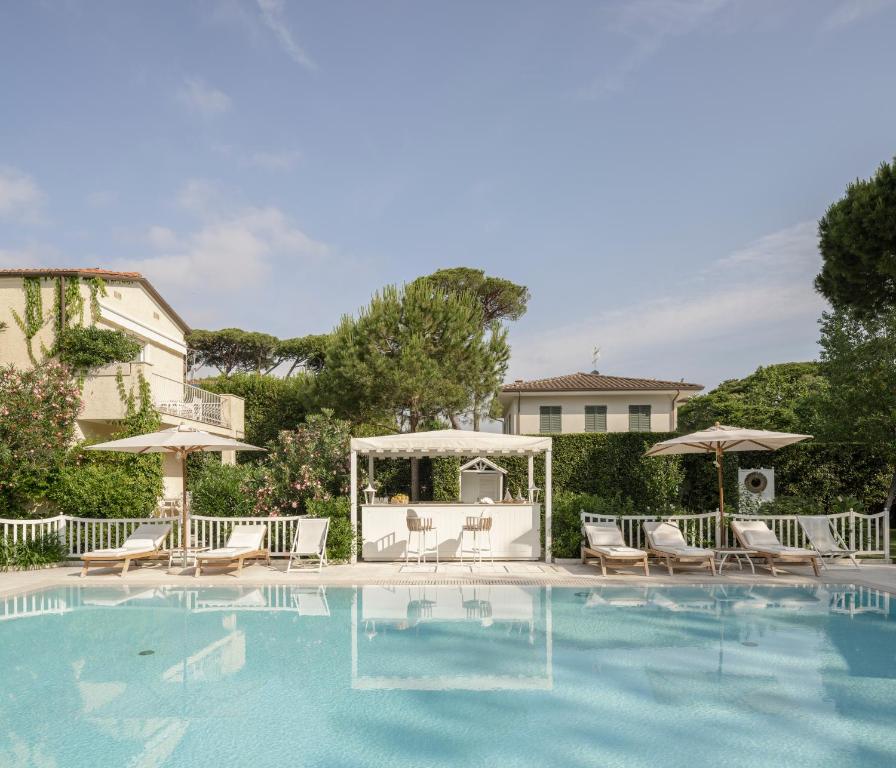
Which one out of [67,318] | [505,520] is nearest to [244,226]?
[67,318]

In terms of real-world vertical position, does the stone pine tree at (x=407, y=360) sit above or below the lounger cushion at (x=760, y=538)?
above

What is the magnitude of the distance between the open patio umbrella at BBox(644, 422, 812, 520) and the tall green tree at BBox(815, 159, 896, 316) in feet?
18.0

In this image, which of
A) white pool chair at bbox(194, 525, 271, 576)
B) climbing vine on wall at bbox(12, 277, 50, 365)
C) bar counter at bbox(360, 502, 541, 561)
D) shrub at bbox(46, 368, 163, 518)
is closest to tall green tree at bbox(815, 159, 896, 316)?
bar counter at bbox(360, 502, 541, 561)

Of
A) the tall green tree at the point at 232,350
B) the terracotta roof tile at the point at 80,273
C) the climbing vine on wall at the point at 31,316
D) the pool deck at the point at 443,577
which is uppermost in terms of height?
the tall green tree at the point at 232,350

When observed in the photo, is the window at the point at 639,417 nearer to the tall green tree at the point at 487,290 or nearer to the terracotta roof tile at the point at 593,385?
the terracotta roof tile at the point at 593,385

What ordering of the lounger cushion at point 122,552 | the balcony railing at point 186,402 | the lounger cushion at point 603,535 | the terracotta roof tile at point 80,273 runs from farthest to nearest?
1. the balcony railing at point 186,402
2. the terracotta roof tile at point 80,273
3. the lounger cushion at point 603,535
4. the lounger cushion at point 122,552

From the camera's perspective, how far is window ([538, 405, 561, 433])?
3128 cm

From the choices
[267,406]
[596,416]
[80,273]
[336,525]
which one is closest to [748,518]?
[336,525]

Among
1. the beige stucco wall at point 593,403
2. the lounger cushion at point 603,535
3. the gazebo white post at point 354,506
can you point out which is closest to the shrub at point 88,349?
the gazebo white post at point 354,506

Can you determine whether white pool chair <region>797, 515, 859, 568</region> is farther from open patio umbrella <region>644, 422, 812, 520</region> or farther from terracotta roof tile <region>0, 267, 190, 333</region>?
terracotta roof tile <region>0, 267, 190, 333</region>

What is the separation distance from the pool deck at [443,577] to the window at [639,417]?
1852 centimetres

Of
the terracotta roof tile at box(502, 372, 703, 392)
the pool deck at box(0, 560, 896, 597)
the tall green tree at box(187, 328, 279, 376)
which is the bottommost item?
the pool deck at box(0, 560, 896, 597)

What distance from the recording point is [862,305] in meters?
16.1

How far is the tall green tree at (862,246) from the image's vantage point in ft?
47.0
